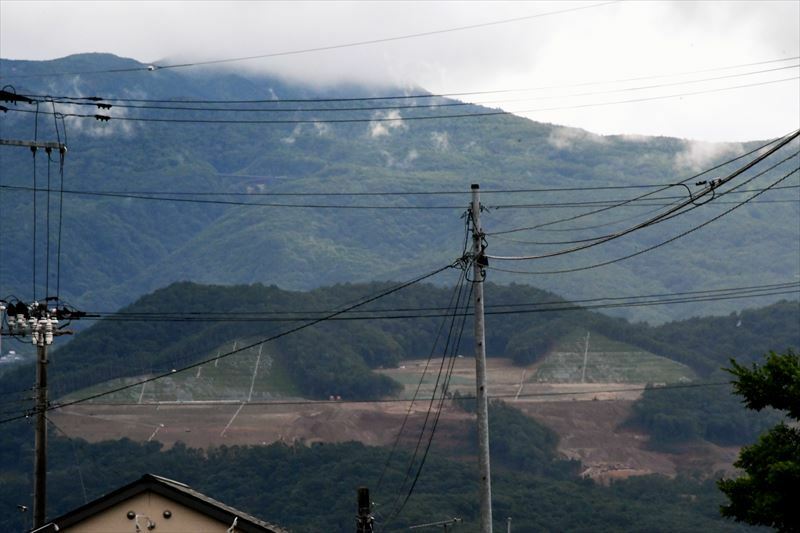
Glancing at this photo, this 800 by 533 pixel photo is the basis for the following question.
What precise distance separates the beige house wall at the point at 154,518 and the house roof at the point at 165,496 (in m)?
0.15

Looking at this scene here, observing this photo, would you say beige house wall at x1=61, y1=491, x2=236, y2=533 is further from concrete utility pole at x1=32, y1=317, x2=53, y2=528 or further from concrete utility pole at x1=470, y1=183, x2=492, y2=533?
concrete utility pole at x1=32, y1=317, x2=53, y2=528

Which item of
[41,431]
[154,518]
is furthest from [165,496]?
[41,431]

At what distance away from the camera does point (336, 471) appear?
170 m

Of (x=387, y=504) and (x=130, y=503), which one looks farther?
(x=387, y=504)

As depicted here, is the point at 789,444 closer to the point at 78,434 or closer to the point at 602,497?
the point at 602,497

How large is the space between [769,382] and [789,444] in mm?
1593

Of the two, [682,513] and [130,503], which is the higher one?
[130,503]

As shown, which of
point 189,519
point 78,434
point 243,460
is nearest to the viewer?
point 189,519

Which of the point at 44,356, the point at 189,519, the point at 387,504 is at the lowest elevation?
the point at 387,504

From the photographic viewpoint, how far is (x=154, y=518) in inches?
1331

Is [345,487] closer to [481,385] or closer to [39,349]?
[39,349]

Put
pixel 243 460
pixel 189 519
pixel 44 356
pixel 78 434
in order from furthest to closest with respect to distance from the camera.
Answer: pixel 78 434 < pixel 243 460 < pixel 44 356 < pixel 189 519

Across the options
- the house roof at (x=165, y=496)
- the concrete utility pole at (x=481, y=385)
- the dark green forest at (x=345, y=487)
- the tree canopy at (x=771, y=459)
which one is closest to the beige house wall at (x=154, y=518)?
the house roof at (x=165, y=496)

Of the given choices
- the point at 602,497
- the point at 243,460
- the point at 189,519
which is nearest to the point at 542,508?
the point at 602,497
